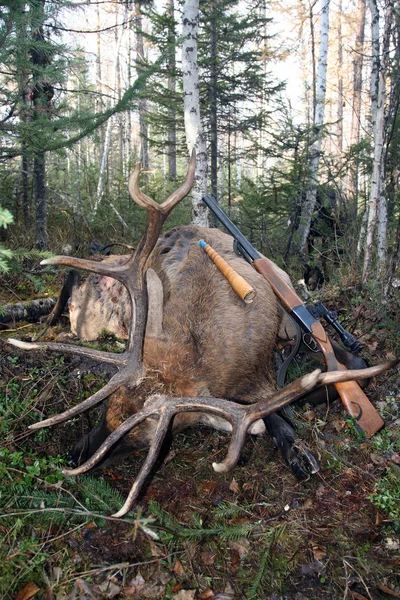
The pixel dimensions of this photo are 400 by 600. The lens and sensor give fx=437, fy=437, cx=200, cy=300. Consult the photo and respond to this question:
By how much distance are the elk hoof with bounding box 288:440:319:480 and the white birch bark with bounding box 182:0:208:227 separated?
573 centimetres

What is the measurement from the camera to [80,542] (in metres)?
2.61

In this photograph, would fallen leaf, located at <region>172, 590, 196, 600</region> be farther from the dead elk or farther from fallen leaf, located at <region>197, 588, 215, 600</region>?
the dead elk

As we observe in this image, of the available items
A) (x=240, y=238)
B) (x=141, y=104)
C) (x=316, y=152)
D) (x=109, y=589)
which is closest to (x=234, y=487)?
(x=109, y=589)

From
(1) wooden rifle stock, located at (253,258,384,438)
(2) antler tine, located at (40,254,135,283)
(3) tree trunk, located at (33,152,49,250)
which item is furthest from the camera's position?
(3) tree trunk, located at (33,152,49,250)

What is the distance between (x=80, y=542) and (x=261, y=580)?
→ 108 centimetres

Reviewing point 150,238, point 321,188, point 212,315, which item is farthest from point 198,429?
point 321,188

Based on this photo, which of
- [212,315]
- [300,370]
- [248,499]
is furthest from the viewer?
[300,370]

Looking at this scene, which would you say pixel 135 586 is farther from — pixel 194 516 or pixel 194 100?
pixel 194 100

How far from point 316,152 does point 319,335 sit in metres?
6.50

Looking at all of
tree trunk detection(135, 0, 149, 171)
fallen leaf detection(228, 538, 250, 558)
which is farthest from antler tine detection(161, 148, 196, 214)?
tree trunk detection(135, 0, 149, 171)

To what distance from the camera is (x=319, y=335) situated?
12.7 feet

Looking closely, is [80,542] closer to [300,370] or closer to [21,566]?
[21,566]

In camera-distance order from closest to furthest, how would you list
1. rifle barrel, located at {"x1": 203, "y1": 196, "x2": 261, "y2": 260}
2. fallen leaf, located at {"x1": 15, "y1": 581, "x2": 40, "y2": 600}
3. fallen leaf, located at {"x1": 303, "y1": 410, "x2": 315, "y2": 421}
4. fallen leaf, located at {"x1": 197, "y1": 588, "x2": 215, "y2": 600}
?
1. fallen leaf, located at {"x1": 15, "y1": 581, "x2": 40, "y2": 600}
2. fallen leaf, located at {"x1": 197, "y1": 588, "x2": 215, "y2": 600}
3. fallen leaf, located at {"x1": 303, "y1": 410, "x2": 315, "y2": 421}
4. rifle barrel, located at {"x1": 203, "y1": 196, "x2": 261, "y2": 260}

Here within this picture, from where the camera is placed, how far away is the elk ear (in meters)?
3.39
